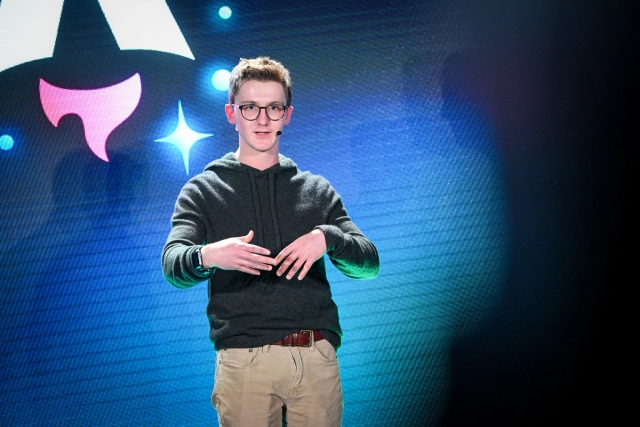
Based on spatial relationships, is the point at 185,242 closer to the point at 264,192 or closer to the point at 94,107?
the point at 264,192

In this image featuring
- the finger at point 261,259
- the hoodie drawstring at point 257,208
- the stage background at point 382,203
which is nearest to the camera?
the finger at point 261,259

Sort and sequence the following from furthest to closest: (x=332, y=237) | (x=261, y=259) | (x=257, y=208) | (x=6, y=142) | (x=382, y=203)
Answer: (x=382, y=203) → (x=6, y=142) → (x=257, y=208) → (x=332, y=237) → (x=261, y=259)

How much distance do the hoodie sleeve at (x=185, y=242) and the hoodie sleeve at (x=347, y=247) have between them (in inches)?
11.5

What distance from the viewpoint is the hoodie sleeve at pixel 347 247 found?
4.79 feet

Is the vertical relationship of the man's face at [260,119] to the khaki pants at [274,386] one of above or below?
above

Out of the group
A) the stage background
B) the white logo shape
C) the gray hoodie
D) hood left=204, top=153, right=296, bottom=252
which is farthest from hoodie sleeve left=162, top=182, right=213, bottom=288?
the white logo shape

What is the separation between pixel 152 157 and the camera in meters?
2.00

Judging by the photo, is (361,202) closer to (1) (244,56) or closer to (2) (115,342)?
(1) (244,56)

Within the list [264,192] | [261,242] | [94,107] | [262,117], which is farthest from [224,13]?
[261,242]

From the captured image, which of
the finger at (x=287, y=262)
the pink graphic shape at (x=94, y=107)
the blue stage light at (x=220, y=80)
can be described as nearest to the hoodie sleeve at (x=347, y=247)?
the finger at (x=287, y=262)

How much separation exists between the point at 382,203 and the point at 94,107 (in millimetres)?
988

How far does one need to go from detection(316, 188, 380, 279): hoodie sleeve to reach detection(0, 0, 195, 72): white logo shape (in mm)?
816

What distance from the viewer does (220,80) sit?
80.0 inches

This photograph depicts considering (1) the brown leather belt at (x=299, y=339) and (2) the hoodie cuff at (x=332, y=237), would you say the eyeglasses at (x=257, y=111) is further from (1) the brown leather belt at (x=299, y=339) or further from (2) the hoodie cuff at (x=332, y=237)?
(1) the brown leather belt at (x=299, y=339)
